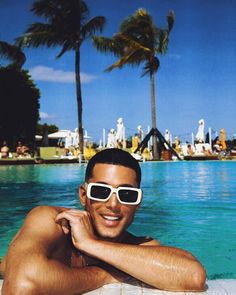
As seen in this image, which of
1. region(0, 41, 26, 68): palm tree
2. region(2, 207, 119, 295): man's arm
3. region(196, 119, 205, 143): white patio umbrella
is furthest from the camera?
region(196, 119, 205, 143): white patio umbrella

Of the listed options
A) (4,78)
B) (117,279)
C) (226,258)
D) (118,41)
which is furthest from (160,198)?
(4,78)

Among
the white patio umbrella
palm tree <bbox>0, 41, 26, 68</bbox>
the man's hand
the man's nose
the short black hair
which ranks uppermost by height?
palm tree <bbox>0, 41, 26, 68</bbox>

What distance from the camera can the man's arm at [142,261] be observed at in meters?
2.06

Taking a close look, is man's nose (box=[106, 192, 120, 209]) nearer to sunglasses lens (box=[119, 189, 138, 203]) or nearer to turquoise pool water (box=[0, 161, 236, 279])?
sunglasses lens (box=[119, 189, 138, 203])

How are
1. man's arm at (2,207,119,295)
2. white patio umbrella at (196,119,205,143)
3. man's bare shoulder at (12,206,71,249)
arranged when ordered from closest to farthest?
man's arm at (2,207,119,295) → man's bare shoulder at (12,206,71,249) → white patio umbrella at (196,119,205,143)

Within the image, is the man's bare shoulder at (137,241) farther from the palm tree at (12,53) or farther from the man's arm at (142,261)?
the palm tree at (12,53)

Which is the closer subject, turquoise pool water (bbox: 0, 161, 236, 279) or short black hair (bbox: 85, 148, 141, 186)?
short black hair (bbox: 85, 148, 141, 186)

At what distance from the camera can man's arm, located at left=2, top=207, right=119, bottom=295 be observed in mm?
1827

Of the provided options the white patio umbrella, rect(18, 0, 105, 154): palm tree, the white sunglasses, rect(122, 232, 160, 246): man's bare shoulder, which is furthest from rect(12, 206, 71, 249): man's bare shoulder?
the white patio umbrella

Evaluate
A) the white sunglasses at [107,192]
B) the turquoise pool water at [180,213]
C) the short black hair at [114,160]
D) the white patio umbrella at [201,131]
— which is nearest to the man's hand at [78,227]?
the white sunglasses at [107,192]

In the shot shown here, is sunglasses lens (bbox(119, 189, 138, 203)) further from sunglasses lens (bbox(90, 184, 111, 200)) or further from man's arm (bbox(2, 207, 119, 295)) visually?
man's arm (bbox(2, 207, 119, 295))

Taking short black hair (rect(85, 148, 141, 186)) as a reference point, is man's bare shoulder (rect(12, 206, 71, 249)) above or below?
below

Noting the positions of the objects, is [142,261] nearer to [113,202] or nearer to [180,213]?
[113,202]

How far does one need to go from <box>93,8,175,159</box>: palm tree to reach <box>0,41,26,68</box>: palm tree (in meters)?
4.42
